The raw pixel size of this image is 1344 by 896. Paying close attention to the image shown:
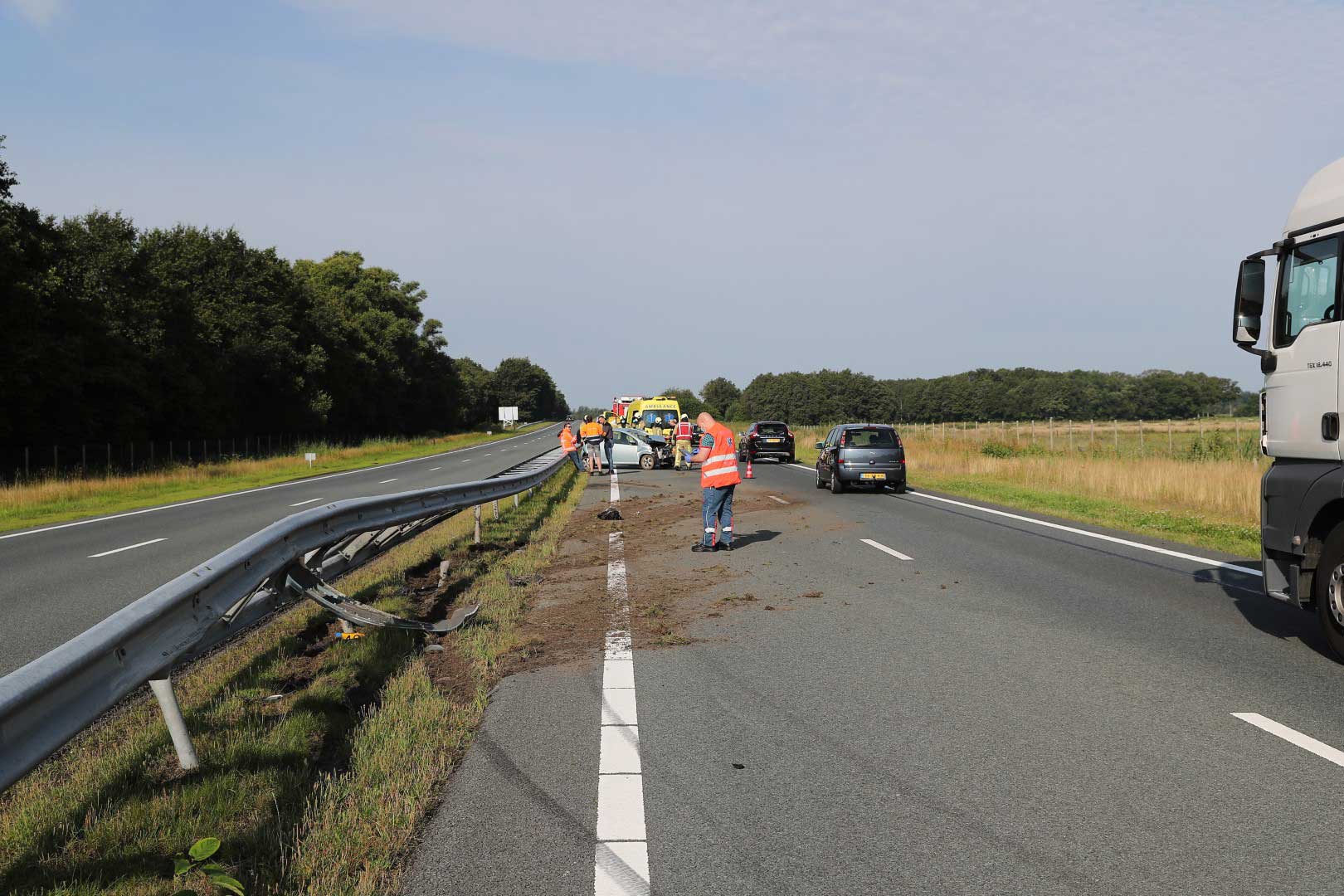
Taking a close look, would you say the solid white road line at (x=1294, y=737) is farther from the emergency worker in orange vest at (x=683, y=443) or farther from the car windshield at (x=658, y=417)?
the car windshield at (x=658, y=417)

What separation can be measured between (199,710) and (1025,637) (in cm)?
575

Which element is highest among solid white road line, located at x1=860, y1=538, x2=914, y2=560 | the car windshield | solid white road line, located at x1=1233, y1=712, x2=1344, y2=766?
the car windshield

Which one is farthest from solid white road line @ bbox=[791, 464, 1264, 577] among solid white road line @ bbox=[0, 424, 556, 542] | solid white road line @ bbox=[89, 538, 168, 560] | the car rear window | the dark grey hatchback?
solid white road line @ bbox=[0, 424, 556, 542]

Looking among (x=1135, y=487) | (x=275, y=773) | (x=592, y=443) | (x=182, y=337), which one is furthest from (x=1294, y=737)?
(x=182, y=337)

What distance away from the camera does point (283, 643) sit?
301 inches

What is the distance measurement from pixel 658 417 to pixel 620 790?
3760 centimetres

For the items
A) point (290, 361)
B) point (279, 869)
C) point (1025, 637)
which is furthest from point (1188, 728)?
point (290, 361)

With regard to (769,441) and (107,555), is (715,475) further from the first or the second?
(769,441)

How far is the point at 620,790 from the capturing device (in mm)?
4441

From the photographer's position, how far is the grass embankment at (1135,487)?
16.2 m

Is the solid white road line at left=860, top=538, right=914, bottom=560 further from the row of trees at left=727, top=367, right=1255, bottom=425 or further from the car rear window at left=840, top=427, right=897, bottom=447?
the row of trees at left=727, top=367, right=1255, bottom=425

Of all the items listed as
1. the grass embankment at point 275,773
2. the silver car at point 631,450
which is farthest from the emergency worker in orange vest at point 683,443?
the grass embankment at point 275,773

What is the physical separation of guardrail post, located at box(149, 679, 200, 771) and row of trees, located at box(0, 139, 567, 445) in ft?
101

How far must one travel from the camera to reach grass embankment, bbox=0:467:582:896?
361cm
